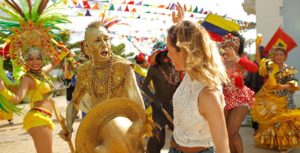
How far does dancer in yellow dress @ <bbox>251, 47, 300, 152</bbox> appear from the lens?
6266 mm

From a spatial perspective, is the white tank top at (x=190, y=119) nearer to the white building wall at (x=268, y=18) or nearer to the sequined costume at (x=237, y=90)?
the sequined costume at (x=237, y=90)

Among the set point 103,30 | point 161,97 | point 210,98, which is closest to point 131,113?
point 103,30

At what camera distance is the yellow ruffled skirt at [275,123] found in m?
6.26

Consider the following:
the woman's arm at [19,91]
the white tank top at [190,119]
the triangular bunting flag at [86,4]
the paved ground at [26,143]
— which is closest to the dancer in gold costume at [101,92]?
the white tank top at [190,119]

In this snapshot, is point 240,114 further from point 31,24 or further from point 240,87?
point 31,24

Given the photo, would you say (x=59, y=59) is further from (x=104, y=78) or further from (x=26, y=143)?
(x=26, y=143)

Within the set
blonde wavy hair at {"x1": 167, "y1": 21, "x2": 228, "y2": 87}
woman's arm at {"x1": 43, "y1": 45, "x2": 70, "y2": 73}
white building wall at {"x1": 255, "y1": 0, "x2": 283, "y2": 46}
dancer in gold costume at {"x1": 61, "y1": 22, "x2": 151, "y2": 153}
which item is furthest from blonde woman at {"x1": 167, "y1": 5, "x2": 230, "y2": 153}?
white building wall at {"x1": 255, "y1": 0, "x2": 283, "y2": 46}

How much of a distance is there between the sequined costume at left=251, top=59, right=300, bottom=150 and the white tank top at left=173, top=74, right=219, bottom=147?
13.9 ft

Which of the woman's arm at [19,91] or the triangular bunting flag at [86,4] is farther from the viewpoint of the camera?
the triangular bunting flag at [86,4]

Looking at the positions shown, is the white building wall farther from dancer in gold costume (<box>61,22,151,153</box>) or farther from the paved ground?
dancer in gold costume (<box>61,22,151,153</box>)

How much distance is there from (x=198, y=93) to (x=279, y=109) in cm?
450

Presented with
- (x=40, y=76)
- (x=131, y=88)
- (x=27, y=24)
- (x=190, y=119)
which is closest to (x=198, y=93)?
(x=190, y=119)

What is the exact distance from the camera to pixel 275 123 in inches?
254

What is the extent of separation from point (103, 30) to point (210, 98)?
65.2 inches
